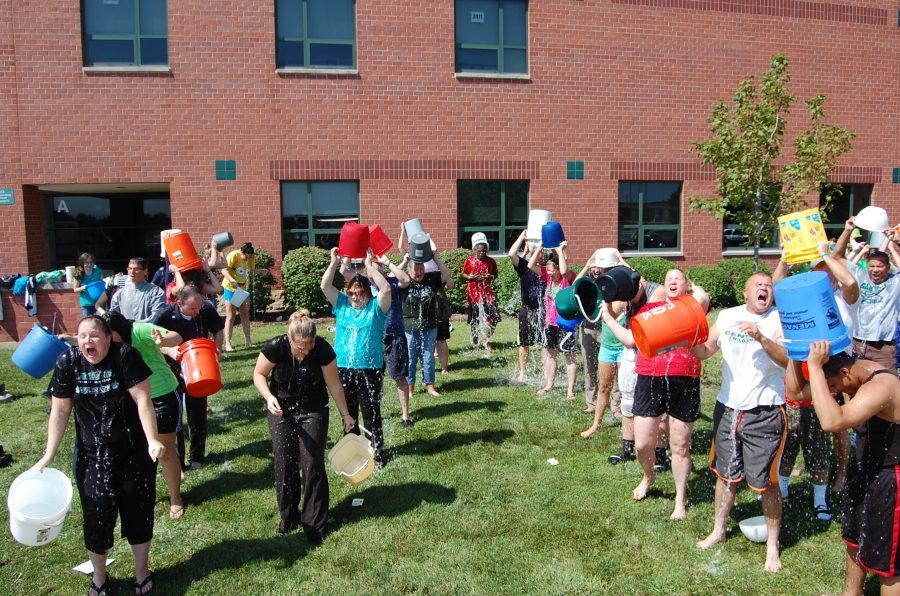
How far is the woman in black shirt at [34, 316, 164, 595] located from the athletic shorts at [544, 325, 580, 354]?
464cm

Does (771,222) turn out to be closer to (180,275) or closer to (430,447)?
(430,447)

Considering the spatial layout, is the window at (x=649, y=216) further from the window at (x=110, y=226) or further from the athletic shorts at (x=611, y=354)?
the window at (x=110, y=226)

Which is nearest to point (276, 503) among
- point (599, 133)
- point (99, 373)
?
point (99, 373)

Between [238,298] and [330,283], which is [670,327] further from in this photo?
[238,298]

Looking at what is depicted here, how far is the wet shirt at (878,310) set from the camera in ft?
19.0

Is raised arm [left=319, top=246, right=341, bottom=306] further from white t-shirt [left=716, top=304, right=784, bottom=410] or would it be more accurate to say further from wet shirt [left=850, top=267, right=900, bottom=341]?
wet shirt [left=850, top=267, right=900, bottom=341]

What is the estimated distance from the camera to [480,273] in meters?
9.40

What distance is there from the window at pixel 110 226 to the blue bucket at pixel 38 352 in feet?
35.5

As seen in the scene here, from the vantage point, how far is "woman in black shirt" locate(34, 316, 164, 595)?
3.88 metres

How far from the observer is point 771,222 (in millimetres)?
12094

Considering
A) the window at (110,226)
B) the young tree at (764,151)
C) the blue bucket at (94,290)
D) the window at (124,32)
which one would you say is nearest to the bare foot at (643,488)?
the blue bucket at (94,290)

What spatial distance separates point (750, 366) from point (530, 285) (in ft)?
12.8

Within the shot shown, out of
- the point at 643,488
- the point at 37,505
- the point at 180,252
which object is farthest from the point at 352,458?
the point at 180,252

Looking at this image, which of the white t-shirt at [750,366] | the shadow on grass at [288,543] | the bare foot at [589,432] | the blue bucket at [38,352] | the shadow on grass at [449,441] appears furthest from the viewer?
the bare foot at [589,432]
